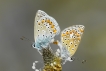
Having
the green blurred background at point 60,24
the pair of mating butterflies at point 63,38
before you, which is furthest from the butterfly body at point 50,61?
the green blurred background at point 60,24

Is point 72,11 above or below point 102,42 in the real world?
above

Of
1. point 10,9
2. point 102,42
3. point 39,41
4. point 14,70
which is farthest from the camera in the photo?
point 10,9

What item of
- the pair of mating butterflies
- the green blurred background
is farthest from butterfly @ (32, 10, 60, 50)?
the green blurred background

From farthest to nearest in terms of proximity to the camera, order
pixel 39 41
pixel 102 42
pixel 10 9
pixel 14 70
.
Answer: pixel 10 9 < pixel 102 42 < pixel 14 70 < pixel 39 41

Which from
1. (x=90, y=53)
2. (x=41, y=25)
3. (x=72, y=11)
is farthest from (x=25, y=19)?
(x=41, y=25)

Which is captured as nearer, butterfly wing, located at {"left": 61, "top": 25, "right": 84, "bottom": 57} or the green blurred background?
butterfly wing, located at {"left": 61, "top": 25, "right": 84, "bottom": 57}

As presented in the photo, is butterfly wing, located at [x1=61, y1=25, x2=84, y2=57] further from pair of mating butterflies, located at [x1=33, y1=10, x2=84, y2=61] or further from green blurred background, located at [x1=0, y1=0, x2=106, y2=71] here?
green blurred background, located at [x1=0, y1=0, x2=106, y2=71]

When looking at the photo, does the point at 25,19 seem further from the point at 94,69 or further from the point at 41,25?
the point at 41,25

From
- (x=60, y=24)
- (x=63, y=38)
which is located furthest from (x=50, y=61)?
(x=60, y=24)

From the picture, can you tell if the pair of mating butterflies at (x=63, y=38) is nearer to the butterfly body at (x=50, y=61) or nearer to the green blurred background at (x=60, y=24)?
the butterfly body at (x=50, y=61)
